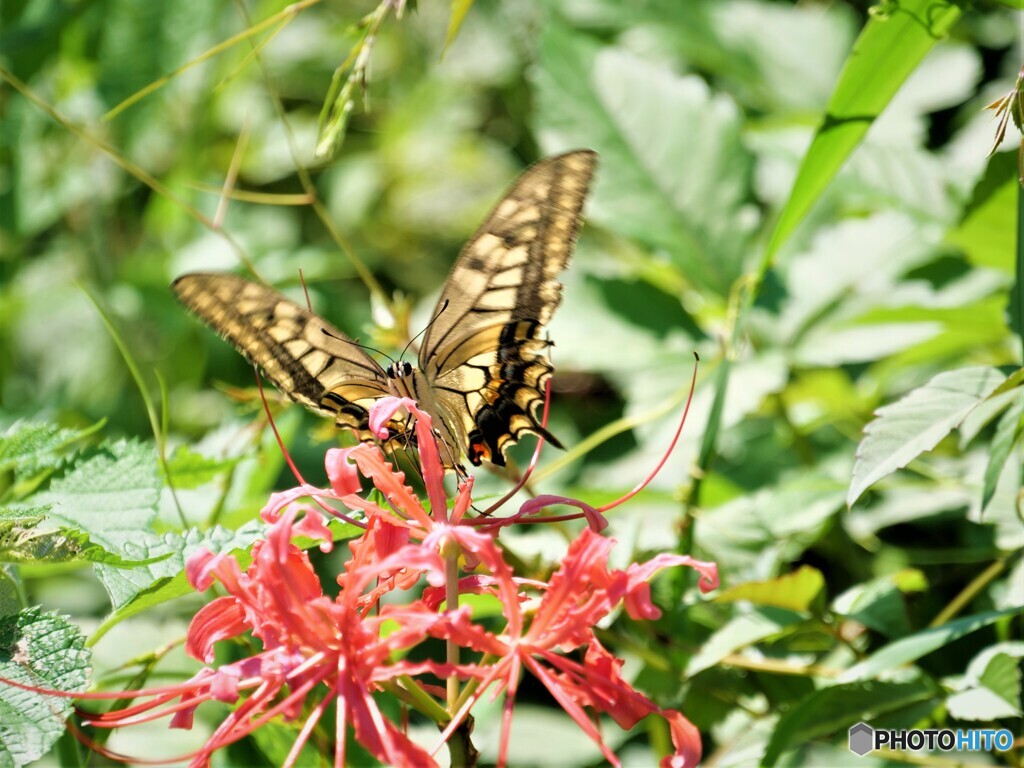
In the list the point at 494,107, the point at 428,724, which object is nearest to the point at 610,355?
the point at 428,724

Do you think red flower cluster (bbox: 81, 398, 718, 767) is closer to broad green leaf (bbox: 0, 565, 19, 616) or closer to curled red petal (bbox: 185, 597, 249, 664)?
curled red petal (bbox: 185, 597, 249, 664)

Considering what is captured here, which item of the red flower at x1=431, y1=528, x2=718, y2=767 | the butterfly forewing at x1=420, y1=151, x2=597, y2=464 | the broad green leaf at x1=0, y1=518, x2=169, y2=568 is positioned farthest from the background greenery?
the red flower at x1=431, y1=528, x2=718, y2=767

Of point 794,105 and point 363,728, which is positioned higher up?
point 794,105

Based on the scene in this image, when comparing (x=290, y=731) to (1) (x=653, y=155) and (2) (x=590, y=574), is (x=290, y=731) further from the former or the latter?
(1) (x=653, y=155)

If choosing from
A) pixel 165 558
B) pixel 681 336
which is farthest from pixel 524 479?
pixel 681 336

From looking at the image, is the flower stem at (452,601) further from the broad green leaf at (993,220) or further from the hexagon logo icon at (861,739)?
the broad green leaf at (993,220)

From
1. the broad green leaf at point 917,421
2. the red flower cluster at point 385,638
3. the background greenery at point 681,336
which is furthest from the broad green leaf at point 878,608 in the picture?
the red flower cluster at point 385,638
